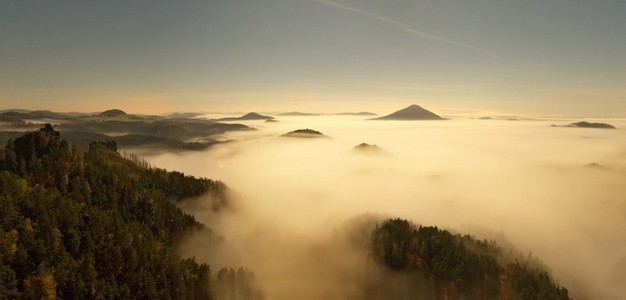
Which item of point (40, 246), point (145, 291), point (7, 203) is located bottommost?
point (145, 291)

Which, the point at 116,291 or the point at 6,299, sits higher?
the point at 6,299

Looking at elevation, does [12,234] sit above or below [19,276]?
above

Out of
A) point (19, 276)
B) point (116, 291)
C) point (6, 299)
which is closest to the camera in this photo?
point (6, 299)

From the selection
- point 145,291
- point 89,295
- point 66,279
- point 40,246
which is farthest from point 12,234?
point 145,291

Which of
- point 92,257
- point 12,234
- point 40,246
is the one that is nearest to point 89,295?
point 92,257

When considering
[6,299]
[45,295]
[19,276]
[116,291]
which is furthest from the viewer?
[116,291]

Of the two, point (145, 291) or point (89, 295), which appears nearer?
point (89, 295)

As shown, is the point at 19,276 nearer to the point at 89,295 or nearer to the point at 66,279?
the point at 66,279

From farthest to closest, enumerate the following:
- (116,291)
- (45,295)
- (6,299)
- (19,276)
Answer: (116,291) → (19,276) → (45,295) → (6,299)

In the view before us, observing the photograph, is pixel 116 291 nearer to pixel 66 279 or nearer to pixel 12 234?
pixel 66 279

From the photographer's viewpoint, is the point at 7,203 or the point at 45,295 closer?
the point at 45,295
